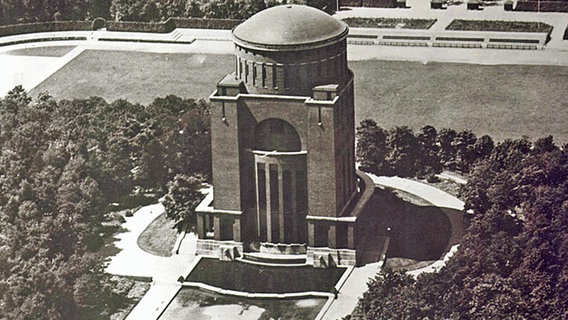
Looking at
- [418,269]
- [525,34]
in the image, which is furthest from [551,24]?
[418,269]

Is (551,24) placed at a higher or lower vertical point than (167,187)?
higher

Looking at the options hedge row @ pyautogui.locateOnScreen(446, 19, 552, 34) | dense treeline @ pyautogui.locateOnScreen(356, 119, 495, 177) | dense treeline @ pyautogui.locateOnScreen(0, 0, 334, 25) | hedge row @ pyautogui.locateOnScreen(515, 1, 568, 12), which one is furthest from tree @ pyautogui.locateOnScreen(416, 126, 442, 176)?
dense treeline @ pyautogui.locateOnScreen(0, 0, 334, 25)

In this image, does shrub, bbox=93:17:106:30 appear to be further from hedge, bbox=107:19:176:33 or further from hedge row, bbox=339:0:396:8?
hedge row, bbox=339:0:396:8

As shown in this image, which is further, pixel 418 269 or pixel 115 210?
pixel 115 210

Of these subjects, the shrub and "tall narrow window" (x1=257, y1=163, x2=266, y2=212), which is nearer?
"tall narrow window" (x1=257, y1=163, x2=266, y2=212)

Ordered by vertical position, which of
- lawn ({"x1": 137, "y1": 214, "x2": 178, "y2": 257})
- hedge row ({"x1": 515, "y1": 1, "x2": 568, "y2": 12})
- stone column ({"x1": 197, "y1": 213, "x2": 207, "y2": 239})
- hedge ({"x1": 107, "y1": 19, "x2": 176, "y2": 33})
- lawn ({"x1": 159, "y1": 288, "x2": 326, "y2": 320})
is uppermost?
hedge row ({"x1": 515, "y1": 1, "x2": 568, "y2": 12})

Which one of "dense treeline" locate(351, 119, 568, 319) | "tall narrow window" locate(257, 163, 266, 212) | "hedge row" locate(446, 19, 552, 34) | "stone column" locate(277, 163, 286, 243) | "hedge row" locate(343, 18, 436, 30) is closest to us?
"dense treeline" locate(351, 119, 568, 319)

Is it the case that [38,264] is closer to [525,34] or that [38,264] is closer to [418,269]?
[418,269]
